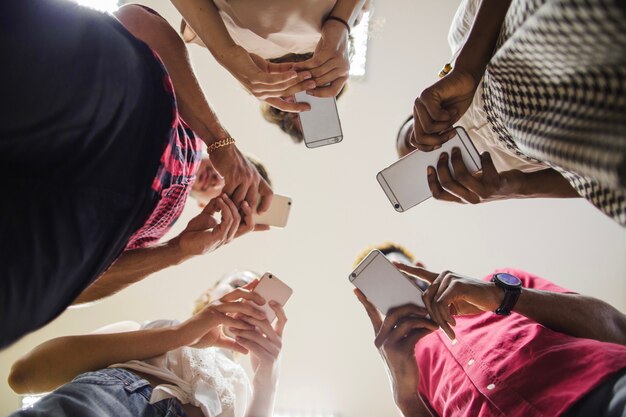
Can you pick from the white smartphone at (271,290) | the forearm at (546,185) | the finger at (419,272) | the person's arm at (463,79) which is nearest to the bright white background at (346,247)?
the white smartphone at (271,290)

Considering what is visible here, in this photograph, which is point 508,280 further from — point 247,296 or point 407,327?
point 247,296

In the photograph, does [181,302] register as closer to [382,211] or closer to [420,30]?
[382,211]

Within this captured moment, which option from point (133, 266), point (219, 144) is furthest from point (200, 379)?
point (219, 144)

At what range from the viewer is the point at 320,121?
3.80 feet

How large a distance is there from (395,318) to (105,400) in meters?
0.77

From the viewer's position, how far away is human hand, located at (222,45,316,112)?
85 cm

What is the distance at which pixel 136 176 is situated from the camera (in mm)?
492

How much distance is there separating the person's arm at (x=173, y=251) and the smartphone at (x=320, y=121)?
1.23ft

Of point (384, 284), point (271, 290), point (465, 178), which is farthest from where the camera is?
point (271, 290)

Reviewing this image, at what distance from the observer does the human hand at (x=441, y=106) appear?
0.73 m

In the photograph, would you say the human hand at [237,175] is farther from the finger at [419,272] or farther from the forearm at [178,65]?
the finger at [419,272]

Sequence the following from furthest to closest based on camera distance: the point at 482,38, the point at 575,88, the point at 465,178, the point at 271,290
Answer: the point at 271,290, the point at 465,178, the point at 482,38, the point at 575,88

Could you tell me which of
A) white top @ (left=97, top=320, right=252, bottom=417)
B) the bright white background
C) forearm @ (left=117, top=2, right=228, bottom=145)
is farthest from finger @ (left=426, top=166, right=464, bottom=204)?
the bright white background

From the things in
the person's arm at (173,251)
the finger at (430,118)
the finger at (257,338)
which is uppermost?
the person's arm at (173,251)
